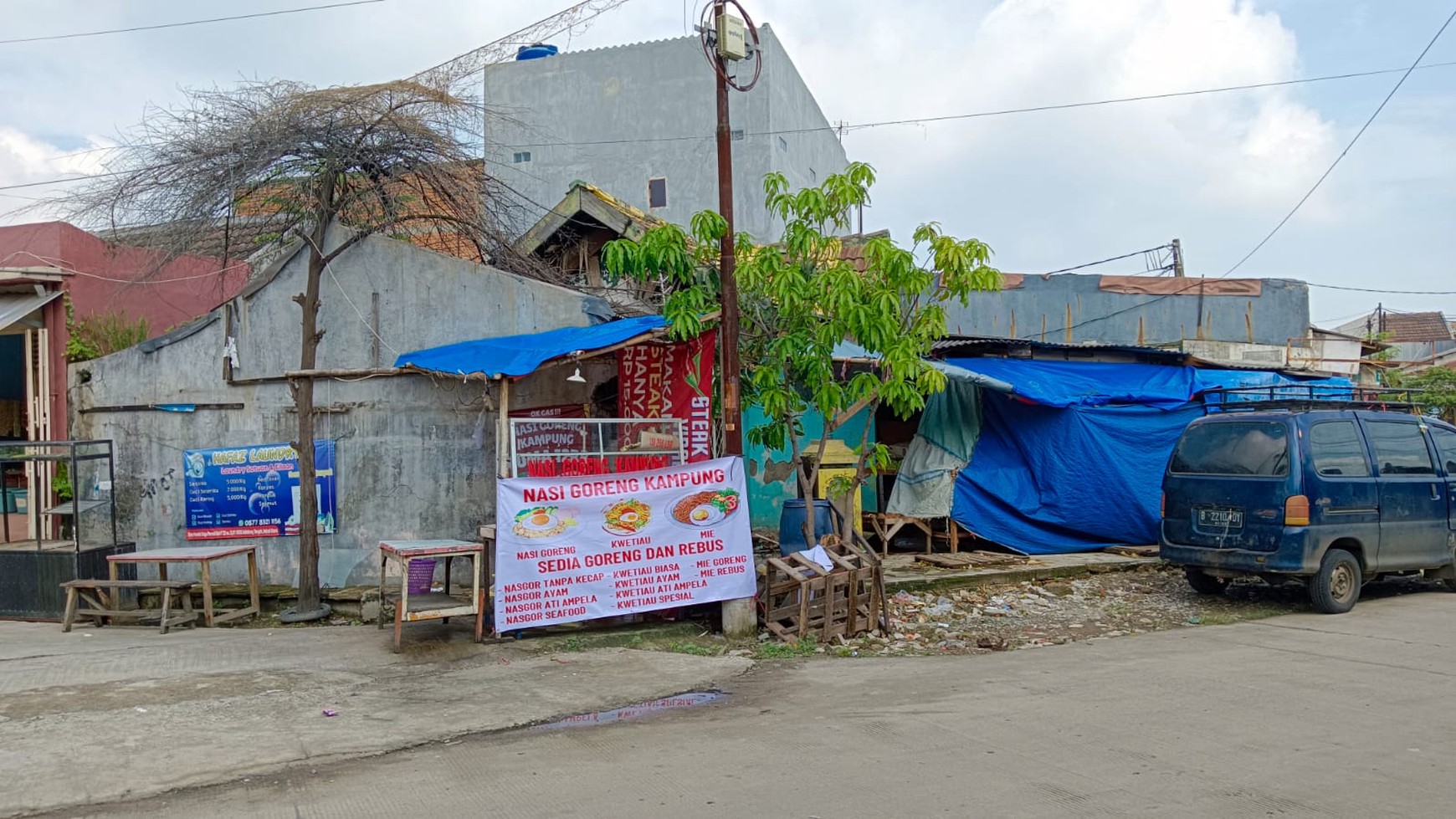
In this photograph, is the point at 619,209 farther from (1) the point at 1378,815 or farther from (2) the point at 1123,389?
(1) the point at 1378,815

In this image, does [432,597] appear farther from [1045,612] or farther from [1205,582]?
[1205,582]

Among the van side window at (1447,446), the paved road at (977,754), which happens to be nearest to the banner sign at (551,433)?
the paved road at (977,754)

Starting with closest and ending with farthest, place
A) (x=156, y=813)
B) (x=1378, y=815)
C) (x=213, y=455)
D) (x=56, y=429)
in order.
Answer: (x=1378, y=815) < (x=156, y=813) < (x=213, y=455) < (x=56, y=429)

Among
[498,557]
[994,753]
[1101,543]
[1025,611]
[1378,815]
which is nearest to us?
[1378,815]

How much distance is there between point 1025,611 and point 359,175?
26.3 ft

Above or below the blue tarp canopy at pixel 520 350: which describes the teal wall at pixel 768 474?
below

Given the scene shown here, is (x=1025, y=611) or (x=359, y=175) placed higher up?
(x=359, y=175)

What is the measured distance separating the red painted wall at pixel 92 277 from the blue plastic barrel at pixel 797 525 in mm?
7108

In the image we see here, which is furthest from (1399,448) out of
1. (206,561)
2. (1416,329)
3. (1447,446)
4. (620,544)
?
(1416,329)

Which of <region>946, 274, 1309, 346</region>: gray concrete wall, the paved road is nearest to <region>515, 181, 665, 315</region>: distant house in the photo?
the paved road

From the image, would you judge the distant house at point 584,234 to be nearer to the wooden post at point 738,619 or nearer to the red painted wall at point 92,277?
the red painted wall at point 92,277

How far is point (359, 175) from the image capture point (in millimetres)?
10492

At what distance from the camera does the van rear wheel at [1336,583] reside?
9.78 meters

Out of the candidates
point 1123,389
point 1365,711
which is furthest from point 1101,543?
point 1365,711
